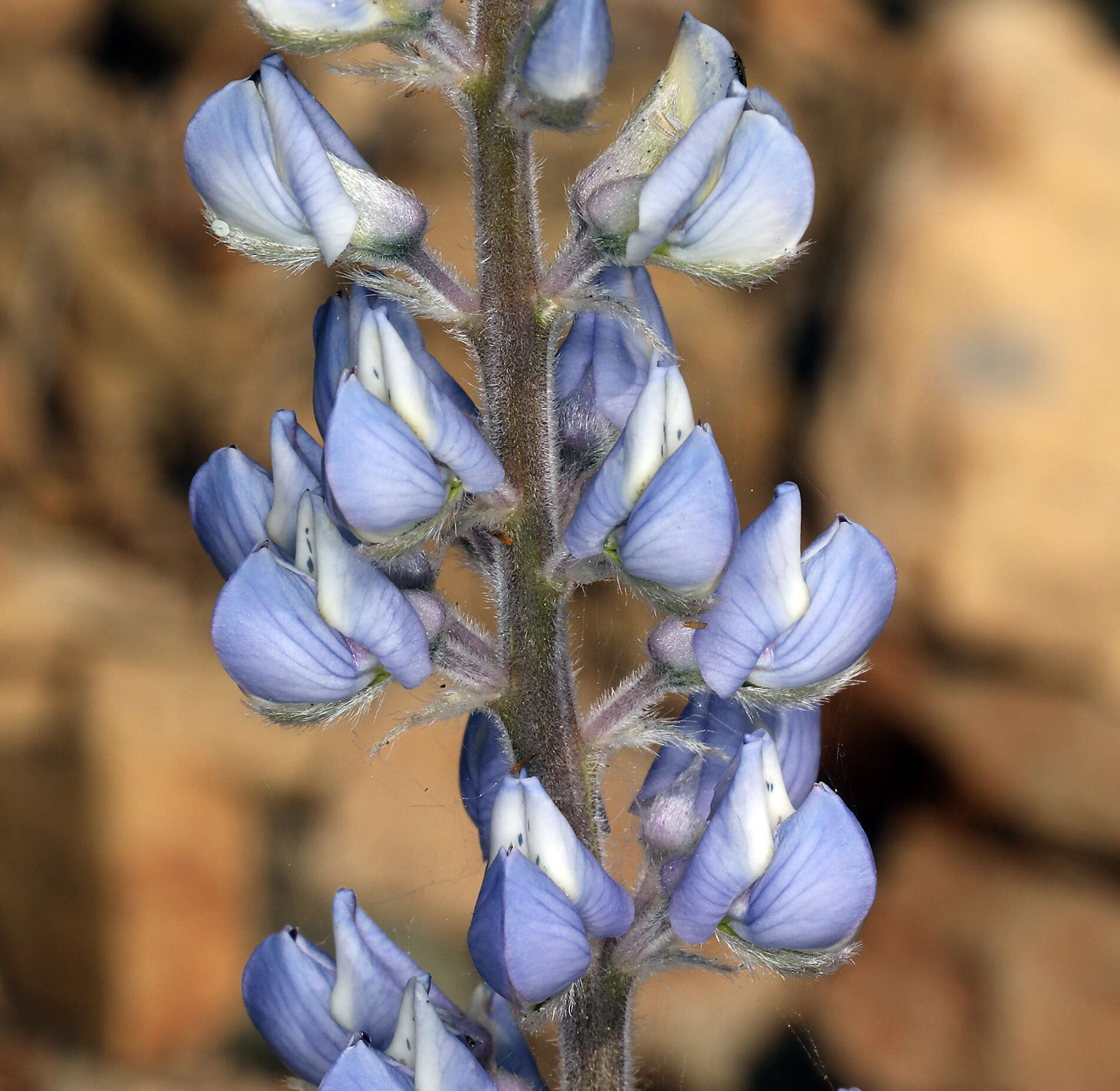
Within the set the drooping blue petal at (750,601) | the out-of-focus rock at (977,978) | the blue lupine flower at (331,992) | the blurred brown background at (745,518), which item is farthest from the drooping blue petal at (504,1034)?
the out-of-focus rock at (977,978)

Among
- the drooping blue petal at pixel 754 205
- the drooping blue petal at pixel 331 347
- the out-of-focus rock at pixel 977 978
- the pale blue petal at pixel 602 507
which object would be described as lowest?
the out-of-focus rock at pixel 977 978

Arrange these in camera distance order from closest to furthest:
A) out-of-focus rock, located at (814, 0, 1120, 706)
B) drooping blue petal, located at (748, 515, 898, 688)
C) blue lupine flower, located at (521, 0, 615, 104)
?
1. blue lupine flower, located at (521, 0, 615, 104)
2. drooping blue petal, located at (748, 515, 898, 688)
3. out-of-focus rock, located at (814, 0, 1120, 706)

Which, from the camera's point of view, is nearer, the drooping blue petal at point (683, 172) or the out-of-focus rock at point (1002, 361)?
the drooping blue petal at point (683, 172)

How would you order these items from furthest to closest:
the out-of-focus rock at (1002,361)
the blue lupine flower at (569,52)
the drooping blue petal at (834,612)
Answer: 1. the out-of-focus rock at (1002,361)
2. the drooping blue petal at (834,612)
3. the blue lupine flower at (569,52)

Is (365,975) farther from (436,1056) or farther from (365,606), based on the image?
(365,606)

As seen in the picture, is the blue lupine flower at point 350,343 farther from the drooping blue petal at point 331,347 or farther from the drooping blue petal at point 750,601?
the drooping blue petal at point 750,601

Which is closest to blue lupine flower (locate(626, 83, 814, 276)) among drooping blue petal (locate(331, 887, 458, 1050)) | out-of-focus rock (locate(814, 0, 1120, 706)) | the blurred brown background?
drooping blue petal (locate(331, 887, 458, 1050))

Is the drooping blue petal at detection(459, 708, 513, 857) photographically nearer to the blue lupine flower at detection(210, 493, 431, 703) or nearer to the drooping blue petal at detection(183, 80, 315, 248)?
the blue lupine flower at detection(210, 493, 431, 703)
